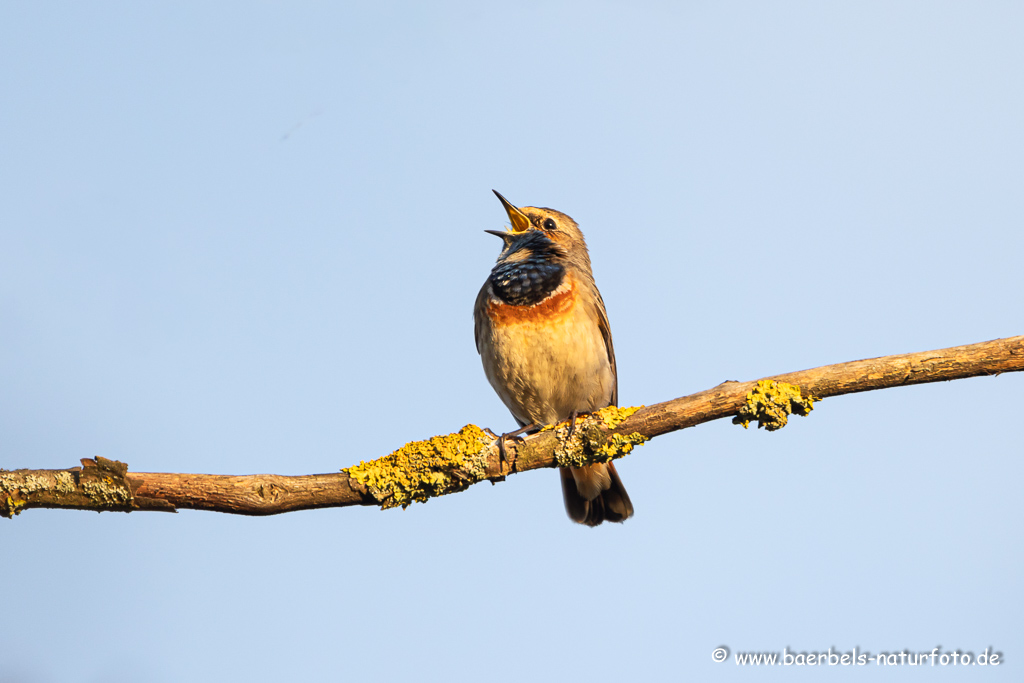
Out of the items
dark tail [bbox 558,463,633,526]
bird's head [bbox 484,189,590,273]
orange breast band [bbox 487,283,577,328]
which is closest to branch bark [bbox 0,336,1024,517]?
orange breast band [bbox 487,283,577,328]

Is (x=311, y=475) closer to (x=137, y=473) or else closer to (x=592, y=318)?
(x=137, y=473)

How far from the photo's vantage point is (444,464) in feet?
17.1

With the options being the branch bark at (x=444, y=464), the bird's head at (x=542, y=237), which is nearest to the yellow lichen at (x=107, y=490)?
the branch bark at (x=444, y=464)

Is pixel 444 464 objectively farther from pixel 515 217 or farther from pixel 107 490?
pixel 515 217

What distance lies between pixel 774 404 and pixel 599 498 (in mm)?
3111

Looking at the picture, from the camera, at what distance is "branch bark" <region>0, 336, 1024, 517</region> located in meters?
4.38

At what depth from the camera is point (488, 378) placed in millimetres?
7531

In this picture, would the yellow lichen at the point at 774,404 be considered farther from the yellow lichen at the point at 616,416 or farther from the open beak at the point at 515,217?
the open beak at the point at 515,217

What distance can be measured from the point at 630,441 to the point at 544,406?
1.99 meters

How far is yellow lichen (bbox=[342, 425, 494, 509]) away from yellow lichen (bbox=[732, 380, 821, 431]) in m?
1.65

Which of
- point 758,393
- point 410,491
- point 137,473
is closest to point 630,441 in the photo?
point 758,393

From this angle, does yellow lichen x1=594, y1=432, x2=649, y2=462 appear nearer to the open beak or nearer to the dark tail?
the dark tail

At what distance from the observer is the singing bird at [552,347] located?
695 centimetres

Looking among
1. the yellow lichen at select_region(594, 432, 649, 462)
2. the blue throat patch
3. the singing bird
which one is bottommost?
the yellow lichen at select_region(594, 432, 649, 462)
